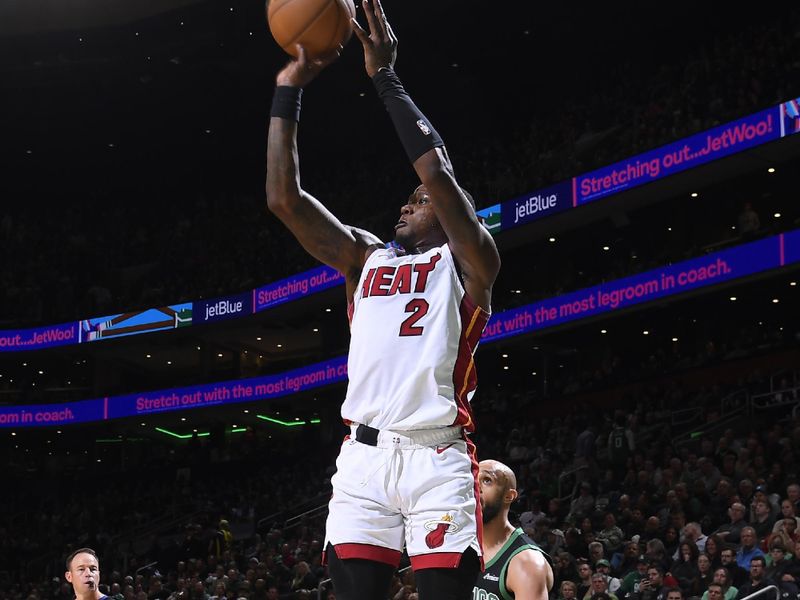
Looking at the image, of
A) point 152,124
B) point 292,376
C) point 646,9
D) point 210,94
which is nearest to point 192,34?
point 210,94

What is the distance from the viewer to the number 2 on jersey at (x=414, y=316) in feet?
11.0

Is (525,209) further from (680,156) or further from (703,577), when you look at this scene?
(703,577)

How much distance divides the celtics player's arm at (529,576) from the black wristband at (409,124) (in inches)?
89.1

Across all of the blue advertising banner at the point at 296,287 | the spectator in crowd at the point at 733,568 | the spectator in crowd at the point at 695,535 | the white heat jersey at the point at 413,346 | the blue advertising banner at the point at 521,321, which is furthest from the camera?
the blue advertising banner at the point at 296,287

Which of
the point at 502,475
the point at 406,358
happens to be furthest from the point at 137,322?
the point at 406,358

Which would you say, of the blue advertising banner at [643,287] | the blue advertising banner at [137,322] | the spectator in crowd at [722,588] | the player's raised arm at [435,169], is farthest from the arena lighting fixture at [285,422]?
the player's raised arm at [435,169]

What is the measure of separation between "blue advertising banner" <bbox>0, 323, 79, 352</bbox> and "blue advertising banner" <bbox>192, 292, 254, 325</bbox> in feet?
12.1

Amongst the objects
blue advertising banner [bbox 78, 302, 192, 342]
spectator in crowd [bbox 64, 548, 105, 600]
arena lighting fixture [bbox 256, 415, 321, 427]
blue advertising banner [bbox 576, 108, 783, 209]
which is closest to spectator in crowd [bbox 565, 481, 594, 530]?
blue advertising banner [bbox 576, 108, 783, 209]

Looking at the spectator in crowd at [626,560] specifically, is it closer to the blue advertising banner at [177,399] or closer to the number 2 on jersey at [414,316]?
the number 2 on jersey at [414,316]

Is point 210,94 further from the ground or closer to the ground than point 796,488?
further from the ground

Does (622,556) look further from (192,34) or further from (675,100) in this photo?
(192,34)

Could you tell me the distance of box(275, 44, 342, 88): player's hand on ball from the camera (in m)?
3.56

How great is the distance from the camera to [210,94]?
2836cm

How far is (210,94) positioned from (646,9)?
11.4 meters
